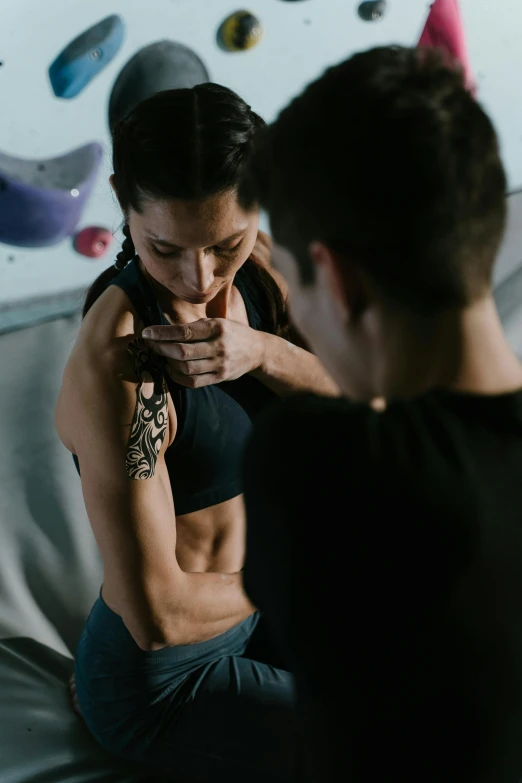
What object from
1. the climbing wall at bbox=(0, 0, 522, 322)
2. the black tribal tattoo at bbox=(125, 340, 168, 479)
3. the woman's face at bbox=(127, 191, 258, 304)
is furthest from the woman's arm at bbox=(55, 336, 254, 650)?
the climbing wall at bbox=(0, 0, 522, 322)

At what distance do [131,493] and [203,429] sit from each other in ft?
0.45

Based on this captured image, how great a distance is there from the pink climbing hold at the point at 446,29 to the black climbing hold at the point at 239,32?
41cm

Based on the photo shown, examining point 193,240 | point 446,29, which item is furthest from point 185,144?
point 446,29

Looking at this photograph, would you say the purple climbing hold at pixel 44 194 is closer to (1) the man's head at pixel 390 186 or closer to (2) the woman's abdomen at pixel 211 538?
(2) the woman's abdomen at pixel 211 538

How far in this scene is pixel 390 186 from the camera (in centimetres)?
49

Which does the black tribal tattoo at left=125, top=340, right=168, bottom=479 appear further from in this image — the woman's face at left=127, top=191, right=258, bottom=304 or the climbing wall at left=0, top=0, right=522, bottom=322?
the climbing wall at left=0, top=0, right=522, bottom=322

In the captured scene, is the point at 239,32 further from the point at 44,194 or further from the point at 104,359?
the point at 104,359

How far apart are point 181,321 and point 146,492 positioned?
0.79 feet

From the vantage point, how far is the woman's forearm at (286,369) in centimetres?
106

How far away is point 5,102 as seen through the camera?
5.59 ft

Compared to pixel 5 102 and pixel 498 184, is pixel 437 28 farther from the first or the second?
pixel 498 184

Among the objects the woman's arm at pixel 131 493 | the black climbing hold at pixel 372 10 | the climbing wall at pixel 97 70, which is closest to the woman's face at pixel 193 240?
the woman's arm at pixel 131 493

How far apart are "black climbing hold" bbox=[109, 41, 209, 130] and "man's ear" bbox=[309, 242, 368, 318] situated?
4.41 ft

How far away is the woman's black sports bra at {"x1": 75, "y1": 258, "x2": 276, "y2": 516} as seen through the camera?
98cm
